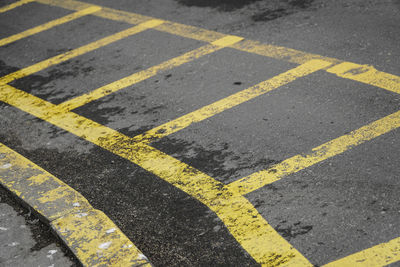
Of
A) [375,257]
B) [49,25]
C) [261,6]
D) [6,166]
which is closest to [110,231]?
[6,166]

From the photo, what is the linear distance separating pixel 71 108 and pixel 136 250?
256cm

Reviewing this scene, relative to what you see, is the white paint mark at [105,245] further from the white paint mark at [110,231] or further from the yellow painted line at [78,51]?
the yellow painted line at [78,51]

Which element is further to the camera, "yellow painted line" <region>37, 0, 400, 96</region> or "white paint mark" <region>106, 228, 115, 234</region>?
"yellow painted line" <region>37, 0, 400, 96</region>

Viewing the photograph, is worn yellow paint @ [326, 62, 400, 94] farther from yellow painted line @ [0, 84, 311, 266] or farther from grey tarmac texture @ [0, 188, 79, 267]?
grey tarmac texture @ [0, 188, 79, 267]

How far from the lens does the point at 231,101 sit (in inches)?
203

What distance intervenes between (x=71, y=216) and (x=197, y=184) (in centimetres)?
91

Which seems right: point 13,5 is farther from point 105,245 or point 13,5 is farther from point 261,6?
point 105,245

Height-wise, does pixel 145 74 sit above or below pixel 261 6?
below

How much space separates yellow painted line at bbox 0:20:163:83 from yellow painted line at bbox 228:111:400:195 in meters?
3.69

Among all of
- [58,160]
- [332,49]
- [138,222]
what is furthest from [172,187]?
[332,49]

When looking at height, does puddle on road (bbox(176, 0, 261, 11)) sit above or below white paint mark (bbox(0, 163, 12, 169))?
above

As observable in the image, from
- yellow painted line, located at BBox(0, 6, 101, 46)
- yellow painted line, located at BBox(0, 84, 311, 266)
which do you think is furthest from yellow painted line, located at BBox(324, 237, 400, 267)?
yellow painted line, located at BBox(0, 6, 101, 46)

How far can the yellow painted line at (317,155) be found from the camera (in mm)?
3924

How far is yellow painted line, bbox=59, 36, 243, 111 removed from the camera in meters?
5.67
